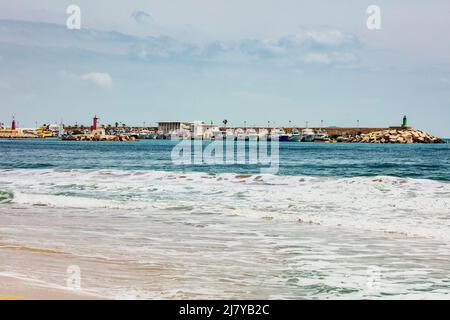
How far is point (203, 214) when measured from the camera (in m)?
14.8

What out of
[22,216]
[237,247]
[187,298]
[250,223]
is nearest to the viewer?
[187,298]

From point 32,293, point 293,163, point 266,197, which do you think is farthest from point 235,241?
point 293,163

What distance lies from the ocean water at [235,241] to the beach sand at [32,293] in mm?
279

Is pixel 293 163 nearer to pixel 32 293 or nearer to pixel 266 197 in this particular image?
pixel 266 197

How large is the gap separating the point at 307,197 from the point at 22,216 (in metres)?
9.12

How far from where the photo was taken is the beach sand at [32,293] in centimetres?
612

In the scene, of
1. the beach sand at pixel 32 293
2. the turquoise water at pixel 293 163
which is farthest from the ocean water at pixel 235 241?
the turquoise water at pixel 293 163

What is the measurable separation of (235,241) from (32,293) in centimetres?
482

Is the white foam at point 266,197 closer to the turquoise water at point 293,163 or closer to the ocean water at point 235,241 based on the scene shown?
the ocean water at point 235,241

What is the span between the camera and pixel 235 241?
10.5 m

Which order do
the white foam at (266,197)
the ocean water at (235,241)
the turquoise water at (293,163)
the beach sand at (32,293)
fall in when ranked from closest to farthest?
the beach sand at (32,293), the ocean water at (235,241), the white foam at (266,197), the turquoise water at (293,163)
